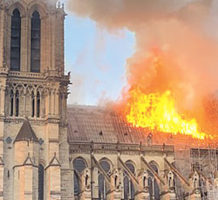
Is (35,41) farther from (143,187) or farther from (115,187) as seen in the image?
(143,187)

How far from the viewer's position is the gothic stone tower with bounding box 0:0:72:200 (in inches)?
2621

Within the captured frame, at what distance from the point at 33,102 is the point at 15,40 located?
24.7ft

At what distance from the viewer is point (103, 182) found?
7581cm

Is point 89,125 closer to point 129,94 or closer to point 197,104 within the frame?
point 129,94

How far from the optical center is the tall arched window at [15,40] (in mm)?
72375

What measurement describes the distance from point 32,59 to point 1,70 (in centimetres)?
501

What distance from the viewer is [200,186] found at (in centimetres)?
7588

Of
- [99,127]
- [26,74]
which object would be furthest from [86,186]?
[26,74]

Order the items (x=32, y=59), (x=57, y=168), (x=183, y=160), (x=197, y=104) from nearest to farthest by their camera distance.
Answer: (x=57, y=168) < (x=32, y=59) < (x=183, y=160) < (x=197, y=104)

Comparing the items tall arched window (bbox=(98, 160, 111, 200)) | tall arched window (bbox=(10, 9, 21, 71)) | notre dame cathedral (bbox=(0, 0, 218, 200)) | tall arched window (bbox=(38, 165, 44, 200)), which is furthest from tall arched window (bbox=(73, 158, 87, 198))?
tall arched window (bbox=(10, 9, 21, 71))

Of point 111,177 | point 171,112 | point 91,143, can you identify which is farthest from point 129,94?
point 111,177

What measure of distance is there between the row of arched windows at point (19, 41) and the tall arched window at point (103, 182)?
44.2 ft

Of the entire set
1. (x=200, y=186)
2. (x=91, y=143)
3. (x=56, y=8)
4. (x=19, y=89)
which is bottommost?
(x=200, y=186)

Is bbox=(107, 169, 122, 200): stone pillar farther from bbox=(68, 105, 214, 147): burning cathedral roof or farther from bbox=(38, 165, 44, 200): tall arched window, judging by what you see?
bbox=(68, 105, 214, 147): burning cathedral roof
